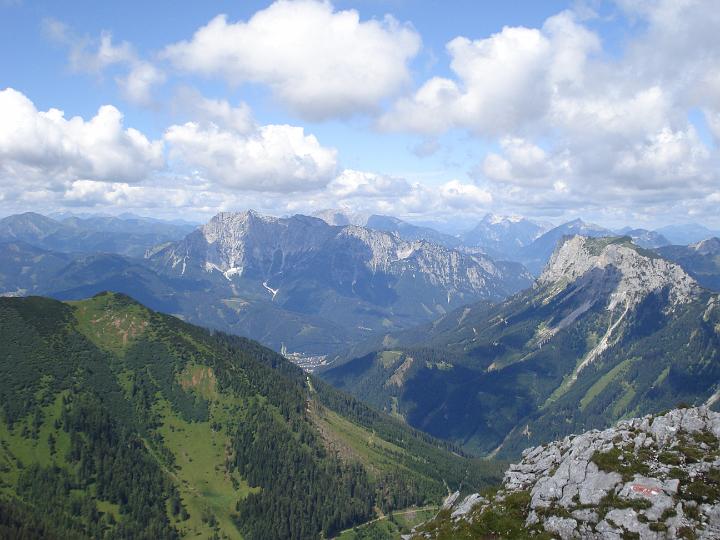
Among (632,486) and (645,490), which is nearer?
(645,490)

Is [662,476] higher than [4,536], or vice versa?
[662,476]

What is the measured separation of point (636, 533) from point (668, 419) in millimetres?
30863

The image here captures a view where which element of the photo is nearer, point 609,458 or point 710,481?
point 710,481

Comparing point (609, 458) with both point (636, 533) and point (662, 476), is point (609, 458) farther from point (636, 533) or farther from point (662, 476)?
point (636, 533)

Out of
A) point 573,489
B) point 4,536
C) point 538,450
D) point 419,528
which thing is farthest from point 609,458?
point 4,536

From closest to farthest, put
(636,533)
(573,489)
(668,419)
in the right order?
(636,533)
(573,489)
(668,419)

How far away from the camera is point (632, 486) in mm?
80188

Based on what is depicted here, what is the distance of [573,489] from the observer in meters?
86.2

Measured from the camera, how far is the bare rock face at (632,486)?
7362 centimetres

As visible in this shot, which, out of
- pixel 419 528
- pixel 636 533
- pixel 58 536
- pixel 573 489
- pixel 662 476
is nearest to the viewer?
pixel 636 533

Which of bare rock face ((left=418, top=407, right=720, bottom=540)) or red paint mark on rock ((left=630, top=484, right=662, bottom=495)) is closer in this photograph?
bare rock face ((left=418, top=407, right=720, bottom=540))

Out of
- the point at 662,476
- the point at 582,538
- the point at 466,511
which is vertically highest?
the point at 662,476

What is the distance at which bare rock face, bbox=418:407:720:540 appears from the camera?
242 ft

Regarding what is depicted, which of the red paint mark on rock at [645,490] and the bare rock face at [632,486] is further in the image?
the red paint mark on rock at [645,490]
